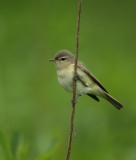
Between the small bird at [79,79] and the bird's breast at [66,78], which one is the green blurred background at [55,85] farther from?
the bird's breast at [66,78]

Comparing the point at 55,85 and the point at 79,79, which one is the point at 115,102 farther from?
the point at 55,85

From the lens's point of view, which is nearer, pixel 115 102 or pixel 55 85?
pixel 115 102

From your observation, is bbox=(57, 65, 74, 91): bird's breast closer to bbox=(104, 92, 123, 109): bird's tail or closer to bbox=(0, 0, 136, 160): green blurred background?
bbox=(0, 0, 136, 160): green blurred background

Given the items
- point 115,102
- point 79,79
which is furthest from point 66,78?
point 115,102

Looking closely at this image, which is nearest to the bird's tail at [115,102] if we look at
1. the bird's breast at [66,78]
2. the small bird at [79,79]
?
the small bird at [79,79]

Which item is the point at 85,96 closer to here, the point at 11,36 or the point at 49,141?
the point at 11,36
